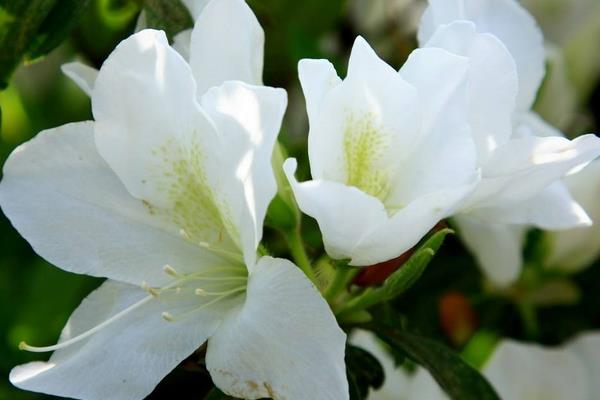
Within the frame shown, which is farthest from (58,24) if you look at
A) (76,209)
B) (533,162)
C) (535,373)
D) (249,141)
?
(535,373)

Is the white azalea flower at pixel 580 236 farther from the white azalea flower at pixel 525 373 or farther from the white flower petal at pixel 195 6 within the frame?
the white flower petal at pixel 195 6

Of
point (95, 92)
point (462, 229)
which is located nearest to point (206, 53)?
point (95, 92)

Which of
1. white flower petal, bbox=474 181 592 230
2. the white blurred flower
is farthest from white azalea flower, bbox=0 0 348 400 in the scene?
the white blurred flower

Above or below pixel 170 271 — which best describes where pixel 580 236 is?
below

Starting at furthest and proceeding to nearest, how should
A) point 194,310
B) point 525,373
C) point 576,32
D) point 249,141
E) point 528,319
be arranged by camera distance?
point 576,32 → point 528,319 → point 525,373 → point 194,310 → point 249,141

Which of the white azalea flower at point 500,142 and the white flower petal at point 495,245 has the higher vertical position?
the white azalea flower at point 500,142

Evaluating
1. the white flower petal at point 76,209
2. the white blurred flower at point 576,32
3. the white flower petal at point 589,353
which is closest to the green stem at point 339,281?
the white flower petal at point 76,209

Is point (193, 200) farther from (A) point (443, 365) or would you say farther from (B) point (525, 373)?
(B) point (525, 373)
